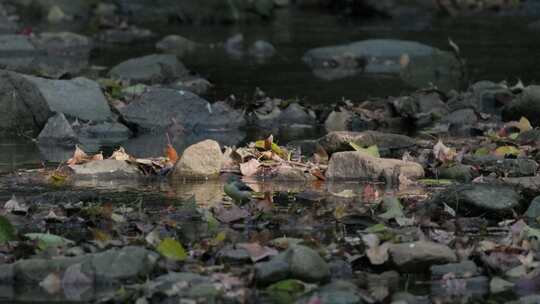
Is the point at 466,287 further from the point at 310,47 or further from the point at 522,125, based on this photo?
the point at 310,47

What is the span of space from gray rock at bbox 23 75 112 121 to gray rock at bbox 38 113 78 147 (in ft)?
1.82

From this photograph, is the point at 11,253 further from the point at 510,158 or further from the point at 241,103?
the point at 241,103

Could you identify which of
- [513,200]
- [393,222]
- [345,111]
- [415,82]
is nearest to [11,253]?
[393,222]

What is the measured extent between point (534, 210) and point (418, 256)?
1231mm

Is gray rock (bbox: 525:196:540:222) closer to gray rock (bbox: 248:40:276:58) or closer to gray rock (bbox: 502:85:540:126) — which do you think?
gray rock (bbox: 502:85:540:126)

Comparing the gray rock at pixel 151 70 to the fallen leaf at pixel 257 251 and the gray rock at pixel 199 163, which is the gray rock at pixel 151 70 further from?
the fallen leaf at pixel 257 251

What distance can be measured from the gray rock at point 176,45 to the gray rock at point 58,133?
30.6ft

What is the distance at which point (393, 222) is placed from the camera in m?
6.93

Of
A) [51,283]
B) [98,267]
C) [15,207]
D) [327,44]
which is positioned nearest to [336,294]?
[98,267]

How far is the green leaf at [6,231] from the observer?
6324 millimetres

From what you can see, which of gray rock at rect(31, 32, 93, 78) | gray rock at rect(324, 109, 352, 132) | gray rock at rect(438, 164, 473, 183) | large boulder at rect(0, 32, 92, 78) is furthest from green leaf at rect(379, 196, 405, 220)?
gray rock at rect(31, 32, 93, 78)

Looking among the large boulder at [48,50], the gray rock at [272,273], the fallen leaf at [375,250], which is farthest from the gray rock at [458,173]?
the large boulder at [48,50]

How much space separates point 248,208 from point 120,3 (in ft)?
69.1

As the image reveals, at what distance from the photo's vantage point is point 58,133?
1059 centimetres
